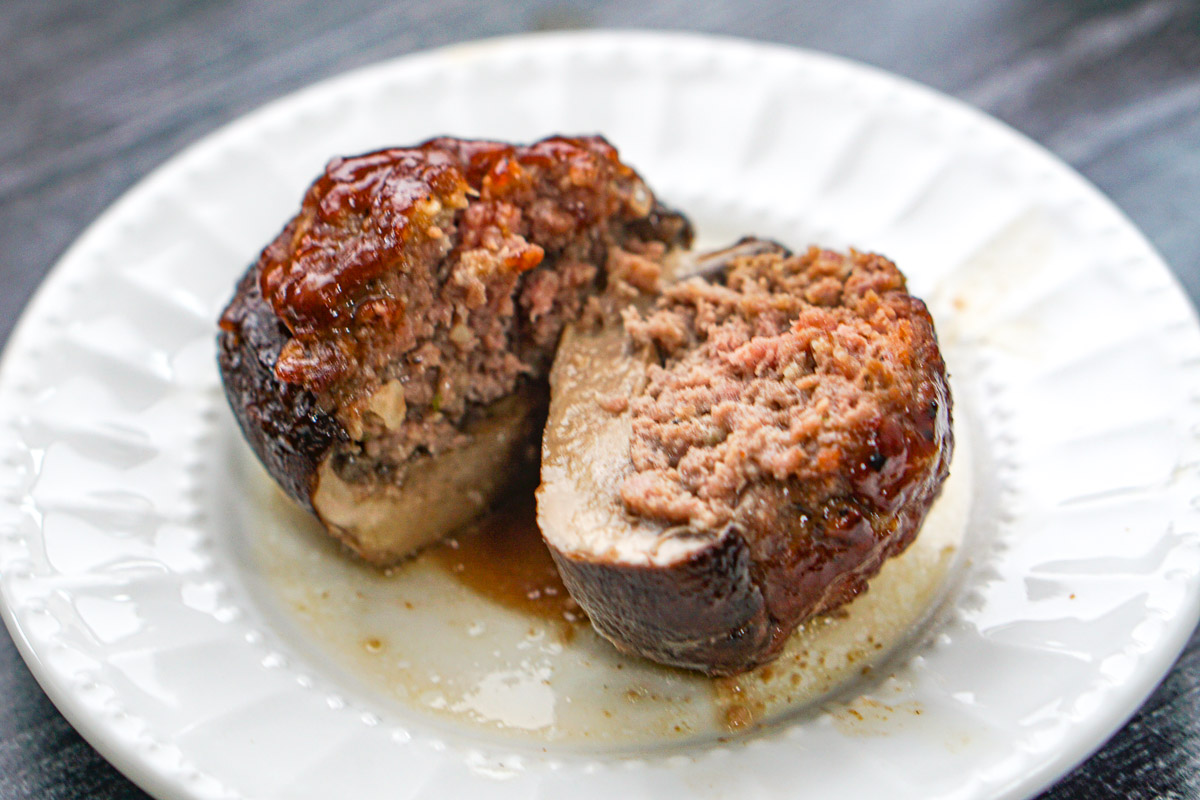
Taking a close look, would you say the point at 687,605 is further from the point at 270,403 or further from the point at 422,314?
the point at 270,403

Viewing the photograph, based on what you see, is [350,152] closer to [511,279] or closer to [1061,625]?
[511,279]

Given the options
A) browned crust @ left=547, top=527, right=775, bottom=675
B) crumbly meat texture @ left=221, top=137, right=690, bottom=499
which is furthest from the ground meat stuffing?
crumbly meat texture @ left=221, top=137, right=690, bottom=499

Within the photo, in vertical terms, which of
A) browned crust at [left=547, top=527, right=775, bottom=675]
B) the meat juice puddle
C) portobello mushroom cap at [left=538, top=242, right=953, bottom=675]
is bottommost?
the meat juice puddle

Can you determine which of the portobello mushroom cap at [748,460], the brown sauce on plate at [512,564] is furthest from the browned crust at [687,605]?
the brown sauce on plate at [512,564]

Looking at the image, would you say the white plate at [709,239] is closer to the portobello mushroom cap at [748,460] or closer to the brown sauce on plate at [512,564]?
the portobello mushroom cap at [748,460]

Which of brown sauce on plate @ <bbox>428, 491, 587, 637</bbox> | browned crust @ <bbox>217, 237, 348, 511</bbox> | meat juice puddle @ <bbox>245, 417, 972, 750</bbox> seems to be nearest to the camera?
meat juice puddle @ <bbox>245, 417, 972, 750</bbox>

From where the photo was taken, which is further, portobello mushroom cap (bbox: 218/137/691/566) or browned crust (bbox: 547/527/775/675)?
portobello mushroom cap (bbox: 218/137/691/566)

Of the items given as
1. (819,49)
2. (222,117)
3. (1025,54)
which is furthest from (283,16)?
(1025,54)

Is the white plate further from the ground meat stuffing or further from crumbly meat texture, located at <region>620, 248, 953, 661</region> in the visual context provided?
the ground meat stuffing
